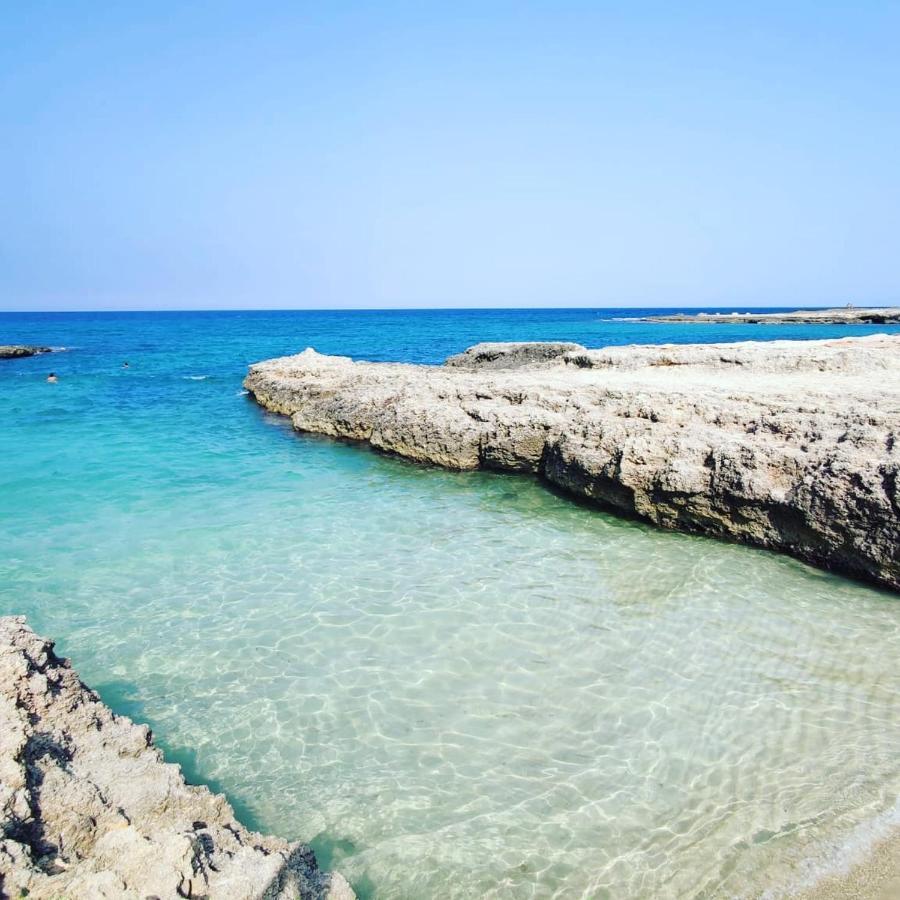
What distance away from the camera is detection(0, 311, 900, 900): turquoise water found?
12.8 ft

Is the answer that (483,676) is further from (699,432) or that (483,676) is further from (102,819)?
(699,432)

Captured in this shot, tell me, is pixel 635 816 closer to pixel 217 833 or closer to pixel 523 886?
pixel 523 886

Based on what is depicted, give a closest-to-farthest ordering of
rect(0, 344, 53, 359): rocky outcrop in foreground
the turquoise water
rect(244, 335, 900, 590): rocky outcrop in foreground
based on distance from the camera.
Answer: the turquoise water < rect(244, 335, 900, 590): rocky outcrop in foreground < rect(0, 344, 53, 359): rocky outcrop in foreground

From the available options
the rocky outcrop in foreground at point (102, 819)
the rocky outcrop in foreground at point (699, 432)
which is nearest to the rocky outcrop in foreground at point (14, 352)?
the rocky outcrop in foreground at point (699, 432)

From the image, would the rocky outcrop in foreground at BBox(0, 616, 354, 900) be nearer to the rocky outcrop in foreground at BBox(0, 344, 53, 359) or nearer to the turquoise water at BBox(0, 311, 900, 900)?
the turquoise water at BBox(0, 311, 900, 900)

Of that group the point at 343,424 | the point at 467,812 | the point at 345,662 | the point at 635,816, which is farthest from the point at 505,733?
the point at 343,424

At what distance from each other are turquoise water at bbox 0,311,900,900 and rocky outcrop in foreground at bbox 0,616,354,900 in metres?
0.67

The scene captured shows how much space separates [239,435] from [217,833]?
1244 cm

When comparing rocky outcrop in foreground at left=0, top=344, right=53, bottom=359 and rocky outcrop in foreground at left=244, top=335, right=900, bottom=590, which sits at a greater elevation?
rocky outcrop in foreground at left=0, top=344, right=53, bottom=359

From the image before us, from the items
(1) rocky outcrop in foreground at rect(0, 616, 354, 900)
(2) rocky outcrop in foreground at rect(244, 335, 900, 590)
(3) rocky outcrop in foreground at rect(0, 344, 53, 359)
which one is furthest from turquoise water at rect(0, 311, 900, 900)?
(3) rocky outcrop in foreground at rect(0, 344, 53, 359)

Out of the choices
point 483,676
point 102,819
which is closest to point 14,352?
point 483,676

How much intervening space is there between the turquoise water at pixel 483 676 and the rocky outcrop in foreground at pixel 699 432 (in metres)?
0.50

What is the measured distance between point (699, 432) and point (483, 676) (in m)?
5.17

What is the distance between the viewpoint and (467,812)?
162 inches
